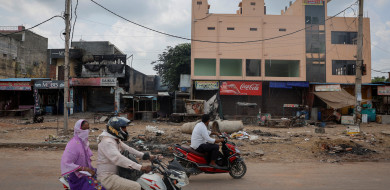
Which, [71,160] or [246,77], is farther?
[246,77]

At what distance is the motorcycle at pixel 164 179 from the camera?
300cm

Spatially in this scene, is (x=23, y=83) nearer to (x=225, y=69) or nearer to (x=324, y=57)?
(x=225, y=69)

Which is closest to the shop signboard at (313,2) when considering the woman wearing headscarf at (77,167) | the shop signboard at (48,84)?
the shop signboard at (48,84)

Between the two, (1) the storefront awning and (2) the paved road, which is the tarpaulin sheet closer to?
(1) the storefront awning

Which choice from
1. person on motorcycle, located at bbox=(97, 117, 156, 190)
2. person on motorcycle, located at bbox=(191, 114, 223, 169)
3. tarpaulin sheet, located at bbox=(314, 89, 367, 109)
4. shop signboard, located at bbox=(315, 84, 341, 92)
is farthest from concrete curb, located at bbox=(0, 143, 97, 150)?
shop signboard, located at bbox=(315, 84, 341, 92)

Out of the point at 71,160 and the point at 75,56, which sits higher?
the point at 75,56

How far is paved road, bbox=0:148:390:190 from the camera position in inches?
205

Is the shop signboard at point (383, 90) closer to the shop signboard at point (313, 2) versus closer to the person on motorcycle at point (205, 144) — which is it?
the shop signboard at point (313, 2)

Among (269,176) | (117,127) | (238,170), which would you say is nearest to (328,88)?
(269,176)

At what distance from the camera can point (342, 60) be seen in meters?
24.7

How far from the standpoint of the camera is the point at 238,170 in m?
5.88

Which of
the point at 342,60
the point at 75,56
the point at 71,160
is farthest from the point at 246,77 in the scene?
the point at 71,160

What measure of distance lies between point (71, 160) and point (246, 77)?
2231cm

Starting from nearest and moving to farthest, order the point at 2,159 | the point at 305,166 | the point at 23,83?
the point at 305,166
the point at 2,159
the point at 23,83
